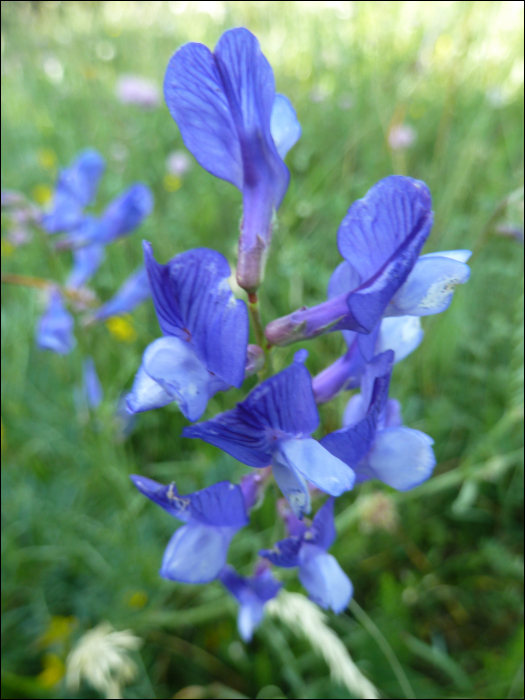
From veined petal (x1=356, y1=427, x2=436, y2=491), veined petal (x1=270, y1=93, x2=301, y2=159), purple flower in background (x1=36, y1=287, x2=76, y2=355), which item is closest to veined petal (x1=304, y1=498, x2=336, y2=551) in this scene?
veined petal (x1=356, y1=427, x2=436, y2=491)

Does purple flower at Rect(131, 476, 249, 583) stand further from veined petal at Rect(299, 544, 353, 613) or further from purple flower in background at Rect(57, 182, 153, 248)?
purple flower in background at Rect(57, 182, 153, 248)

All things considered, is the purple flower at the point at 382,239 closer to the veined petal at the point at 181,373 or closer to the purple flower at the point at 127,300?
the veined petal at the point at 181,373

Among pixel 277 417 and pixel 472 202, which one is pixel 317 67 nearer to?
pixel 472 202

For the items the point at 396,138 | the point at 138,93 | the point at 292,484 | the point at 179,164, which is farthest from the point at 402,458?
the point at 138,93

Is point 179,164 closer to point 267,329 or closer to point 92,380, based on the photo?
point 92,380

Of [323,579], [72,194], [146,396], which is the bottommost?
[323,579]

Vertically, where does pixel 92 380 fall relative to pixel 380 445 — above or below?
below

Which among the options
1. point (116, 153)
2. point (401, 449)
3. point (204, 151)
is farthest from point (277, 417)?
point (116, 153)
